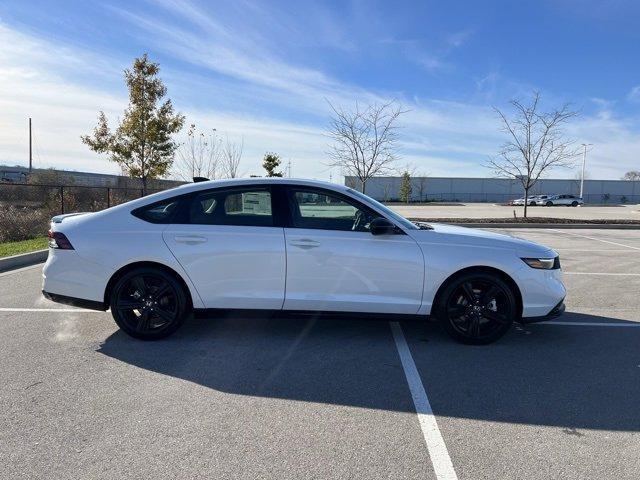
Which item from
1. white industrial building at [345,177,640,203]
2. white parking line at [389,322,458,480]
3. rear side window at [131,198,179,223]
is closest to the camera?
white parking line at [389,322,458,480]

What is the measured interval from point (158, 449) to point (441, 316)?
284cm

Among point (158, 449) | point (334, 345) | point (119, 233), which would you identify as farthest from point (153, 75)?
point (158, 449)

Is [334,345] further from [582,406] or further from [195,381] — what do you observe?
[582,406]

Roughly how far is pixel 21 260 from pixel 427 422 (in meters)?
8.68

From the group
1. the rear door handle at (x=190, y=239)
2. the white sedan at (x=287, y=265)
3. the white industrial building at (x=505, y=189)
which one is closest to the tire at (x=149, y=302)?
the white sedan at (x=287, y=265)

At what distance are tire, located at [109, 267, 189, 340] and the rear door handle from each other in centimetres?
36

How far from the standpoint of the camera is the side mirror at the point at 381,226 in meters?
4.49

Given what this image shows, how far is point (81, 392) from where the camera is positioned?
3.60 meters

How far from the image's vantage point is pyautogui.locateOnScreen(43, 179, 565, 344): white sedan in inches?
179

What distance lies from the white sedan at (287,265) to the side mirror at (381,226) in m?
0.01

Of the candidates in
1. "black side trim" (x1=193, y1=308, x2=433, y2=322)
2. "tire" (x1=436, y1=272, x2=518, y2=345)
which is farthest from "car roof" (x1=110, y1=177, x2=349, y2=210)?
"tire" (x1=436, y1=272, x2=518, y2=345)

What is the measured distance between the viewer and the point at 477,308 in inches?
181

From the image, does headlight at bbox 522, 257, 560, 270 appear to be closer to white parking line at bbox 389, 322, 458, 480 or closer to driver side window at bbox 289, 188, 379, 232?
white parking line at bbox 389, 322, 458, 480

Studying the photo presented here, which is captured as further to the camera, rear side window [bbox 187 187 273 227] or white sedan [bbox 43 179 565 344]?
rear side window [bbox 187 187 273 227]
